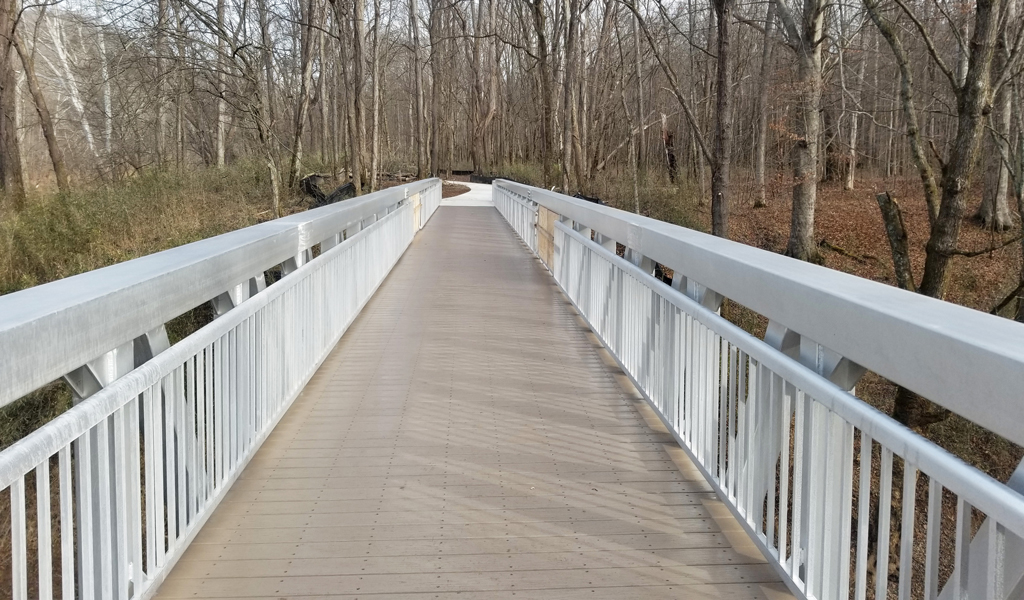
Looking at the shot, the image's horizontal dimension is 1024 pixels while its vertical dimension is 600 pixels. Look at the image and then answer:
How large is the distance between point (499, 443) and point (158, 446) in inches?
83.3

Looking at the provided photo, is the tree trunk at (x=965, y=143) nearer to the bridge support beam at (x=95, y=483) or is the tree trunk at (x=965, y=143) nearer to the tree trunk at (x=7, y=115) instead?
the bridge support beam at (x=95, y=483)

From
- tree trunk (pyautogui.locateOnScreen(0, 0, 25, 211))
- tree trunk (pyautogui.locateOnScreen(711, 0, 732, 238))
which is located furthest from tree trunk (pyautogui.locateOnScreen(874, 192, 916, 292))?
tree trunk (pyautogui.locateOnScreen(0, 0, 25, 211))

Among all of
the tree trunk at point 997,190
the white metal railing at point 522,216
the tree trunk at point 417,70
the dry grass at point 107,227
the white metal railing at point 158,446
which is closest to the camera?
the white metal railing at point 158,446

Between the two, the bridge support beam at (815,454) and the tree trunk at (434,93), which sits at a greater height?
the tree trunk at (434,93)

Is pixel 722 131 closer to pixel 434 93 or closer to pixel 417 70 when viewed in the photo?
pixel 417 70

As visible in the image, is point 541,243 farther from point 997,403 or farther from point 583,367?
point 997,403

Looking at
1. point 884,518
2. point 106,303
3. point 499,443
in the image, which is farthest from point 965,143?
point 106,303

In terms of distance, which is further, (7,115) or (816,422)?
(7,115)

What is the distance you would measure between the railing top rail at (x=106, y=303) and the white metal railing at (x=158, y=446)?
6cm

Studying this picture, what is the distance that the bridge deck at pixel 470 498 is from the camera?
10.3ft

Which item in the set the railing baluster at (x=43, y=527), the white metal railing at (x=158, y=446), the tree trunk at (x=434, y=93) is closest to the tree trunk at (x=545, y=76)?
the tree trunk at (x=434, y=93)

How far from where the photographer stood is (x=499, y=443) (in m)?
4.71

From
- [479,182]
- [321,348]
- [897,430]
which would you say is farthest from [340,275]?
[479,182]

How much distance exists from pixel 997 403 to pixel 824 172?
41.2 meters
